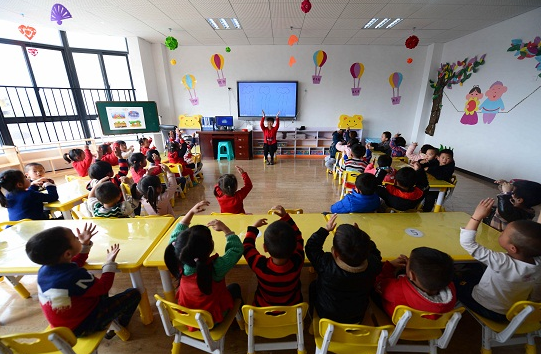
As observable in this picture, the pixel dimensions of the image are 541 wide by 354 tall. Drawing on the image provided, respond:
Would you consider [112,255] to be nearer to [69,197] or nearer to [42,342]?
[42,342]

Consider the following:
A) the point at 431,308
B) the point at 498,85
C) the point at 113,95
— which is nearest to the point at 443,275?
the point at 431,308

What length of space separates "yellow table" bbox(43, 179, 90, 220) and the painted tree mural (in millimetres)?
7180

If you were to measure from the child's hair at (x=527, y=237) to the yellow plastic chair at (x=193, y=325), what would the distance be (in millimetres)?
1479

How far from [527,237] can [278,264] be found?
46.2 inches

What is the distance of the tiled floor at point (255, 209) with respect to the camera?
1.52 m

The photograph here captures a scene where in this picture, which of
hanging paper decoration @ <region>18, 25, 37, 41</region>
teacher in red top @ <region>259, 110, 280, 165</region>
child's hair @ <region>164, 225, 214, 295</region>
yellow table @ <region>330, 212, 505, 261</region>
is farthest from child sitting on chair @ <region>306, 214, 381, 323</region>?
hanging paper decoration @ <region>18, 25, 37, 41</region>

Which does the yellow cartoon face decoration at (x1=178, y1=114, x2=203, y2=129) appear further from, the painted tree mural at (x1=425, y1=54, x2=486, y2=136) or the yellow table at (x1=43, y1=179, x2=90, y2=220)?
the painted tree mural at (x1=425, y1=54, x2=486, y2=136)

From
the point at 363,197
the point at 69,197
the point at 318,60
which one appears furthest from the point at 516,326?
the point at 318,60

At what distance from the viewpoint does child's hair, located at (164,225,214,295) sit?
3.43ft

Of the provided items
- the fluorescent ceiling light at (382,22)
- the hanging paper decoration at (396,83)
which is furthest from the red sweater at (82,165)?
the hanging paper decoration at (396,83)

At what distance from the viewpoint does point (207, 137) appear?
6.39 m

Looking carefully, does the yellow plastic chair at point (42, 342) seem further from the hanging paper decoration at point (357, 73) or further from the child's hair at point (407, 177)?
the hanging paper decoration at point (357, 73)

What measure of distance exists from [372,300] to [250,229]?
84 centimetres

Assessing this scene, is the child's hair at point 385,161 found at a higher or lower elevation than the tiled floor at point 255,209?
higher
